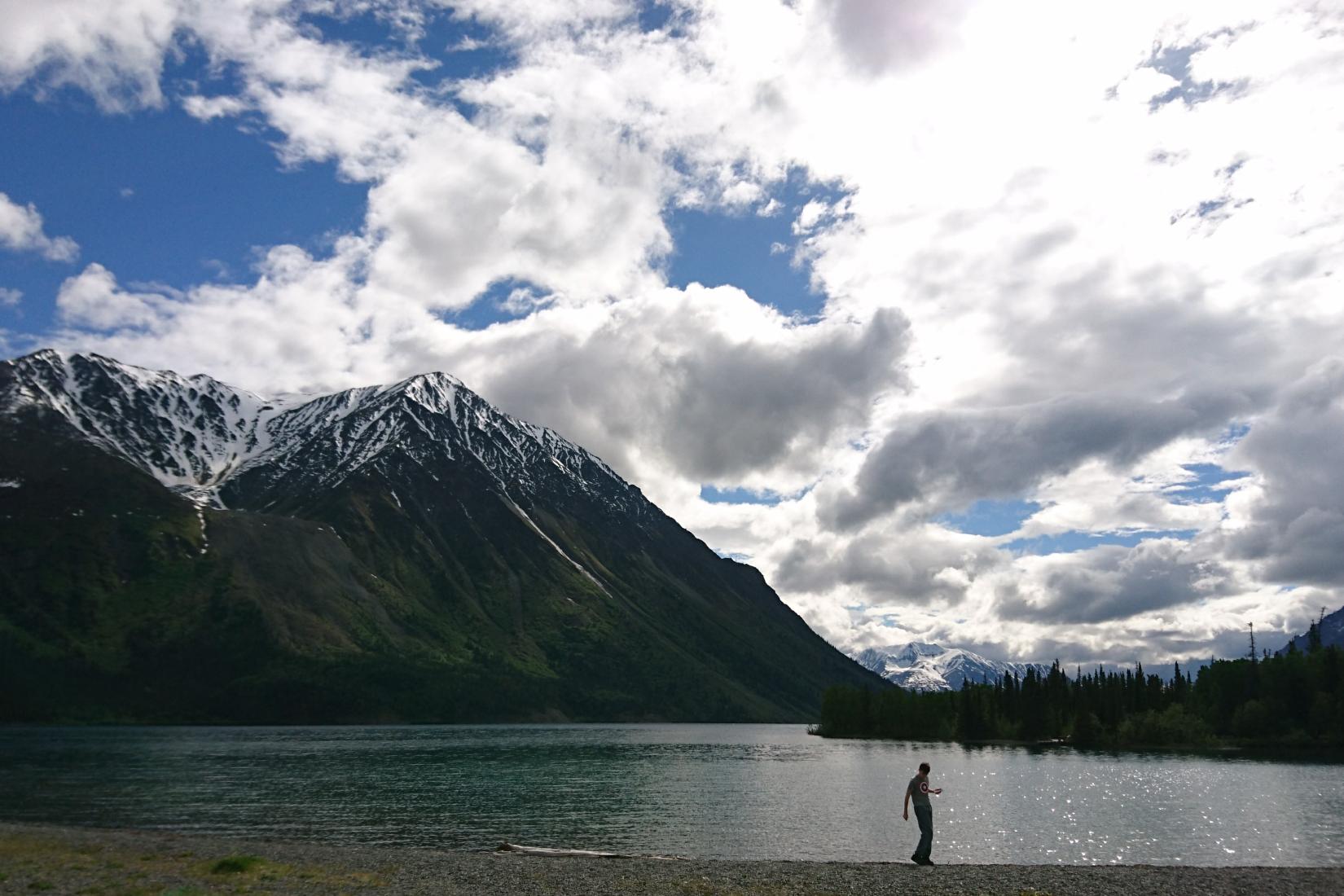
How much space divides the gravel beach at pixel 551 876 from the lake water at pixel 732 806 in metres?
13.6

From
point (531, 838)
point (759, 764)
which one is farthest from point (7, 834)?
point (759, 764)

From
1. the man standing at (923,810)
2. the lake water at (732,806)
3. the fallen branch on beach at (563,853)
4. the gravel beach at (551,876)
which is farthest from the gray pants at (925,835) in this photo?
the fallen branch on beach at (563,853)

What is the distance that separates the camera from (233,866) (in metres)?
48.2

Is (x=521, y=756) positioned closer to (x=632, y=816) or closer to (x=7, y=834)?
(x=632, y=816)

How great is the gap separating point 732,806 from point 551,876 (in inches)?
2234

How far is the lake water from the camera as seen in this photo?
71.8m

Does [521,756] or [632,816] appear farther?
[521,756]

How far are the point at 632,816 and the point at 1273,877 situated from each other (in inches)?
2145

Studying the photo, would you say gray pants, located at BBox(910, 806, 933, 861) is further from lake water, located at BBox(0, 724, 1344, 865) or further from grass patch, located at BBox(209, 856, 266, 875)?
grass patch, located at BBox(209, 856, 266, 875)

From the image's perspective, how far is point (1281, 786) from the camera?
11556 cm

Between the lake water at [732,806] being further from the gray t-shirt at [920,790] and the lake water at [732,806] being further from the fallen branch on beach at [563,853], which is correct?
the gray t-shirt at [920,790]

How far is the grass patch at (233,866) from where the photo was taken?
4745 cm

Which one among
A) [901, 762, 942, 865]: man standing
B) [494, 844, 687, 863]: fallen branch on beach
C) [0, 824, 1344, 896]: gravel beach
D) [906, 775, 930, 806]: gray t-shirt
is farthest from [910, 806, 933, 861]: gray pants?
[494, 844, 687, 863]: fallen branch on beach

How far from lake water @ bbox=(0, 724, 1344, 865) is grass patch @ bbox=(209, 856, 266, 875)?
2183 centimetres
